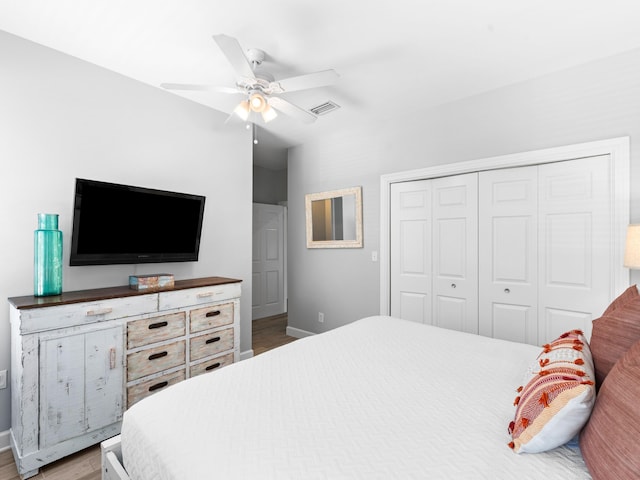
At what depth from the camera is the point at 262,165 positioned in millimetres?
5453

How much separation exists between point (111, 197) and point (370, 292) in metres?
2.61

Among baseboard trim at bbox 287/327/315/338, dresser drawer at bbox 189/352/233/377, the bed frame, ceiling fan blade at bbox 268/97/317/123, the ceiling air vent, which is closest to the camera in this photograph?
the bed frame

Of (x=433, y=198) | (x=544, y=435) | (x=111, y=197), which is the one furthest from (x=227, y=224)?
(x=544, y=435)

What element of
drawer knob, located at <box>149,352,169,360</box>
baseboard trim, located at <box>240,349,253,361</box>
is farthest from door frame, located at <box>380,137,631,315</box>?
drawer knob, located at <box>149,352,169,360</box>

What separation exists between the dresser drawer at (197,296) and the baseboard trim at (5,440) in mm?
1148

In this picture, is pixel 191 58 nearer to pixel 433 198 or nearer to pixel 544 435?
pixel 433 198

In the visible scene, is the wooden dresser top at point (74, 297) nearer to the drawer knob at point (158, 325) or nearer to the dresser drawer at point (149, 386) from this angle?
the drawer knob at point (158, 325)

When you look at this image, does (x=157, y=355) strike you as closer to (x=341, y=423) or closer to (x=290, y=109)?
(x=341, y=423)

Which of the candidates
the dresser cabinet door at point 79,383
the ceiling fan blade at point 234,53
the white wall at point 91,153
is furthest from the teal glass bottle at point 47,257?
the ceiling fan blade at point 234,53

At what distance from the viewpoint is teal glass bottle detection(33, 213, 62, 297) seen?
6.56 ft

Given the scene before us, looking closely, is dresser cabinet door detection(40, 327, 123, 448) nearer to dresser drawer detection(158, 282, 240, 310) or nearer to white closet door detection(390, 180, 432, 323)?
dresser drawer detection(158, 282, 240, 310)

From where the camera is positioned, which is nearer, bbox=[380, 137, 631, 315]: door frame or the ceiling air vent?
bbox=[380, 137, 631, 315]: door frame

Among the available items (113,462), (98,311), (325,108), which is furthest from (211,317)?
(325,108)

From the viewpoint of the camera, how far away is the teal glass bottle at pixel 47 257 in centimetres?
200
